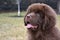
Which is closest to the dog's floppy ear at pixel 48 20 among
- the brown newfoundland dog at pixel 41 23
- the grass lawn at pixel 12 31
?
the brown newfoundland dog at pixel 41 23

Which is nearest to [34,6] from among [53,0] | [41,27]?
[41,27]

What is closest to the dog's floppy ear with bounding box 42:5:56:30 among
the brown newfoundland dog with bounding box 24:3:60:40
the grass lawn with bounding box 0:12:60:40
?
the brown newfoundland dog with bounding box 24:3:60:40

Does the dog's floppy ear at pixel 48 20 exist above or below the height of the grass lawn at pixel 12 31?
above

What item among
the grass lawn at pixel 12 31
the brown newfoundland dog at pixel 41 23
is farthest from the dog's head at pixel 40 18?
the grass lawn at pixel 12 31

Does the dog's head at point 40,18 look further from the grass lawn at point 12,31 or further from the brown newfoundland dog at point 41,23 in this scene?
the grass lawn at point 12,31

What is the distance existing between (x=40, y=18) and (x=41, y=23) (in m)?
0.09

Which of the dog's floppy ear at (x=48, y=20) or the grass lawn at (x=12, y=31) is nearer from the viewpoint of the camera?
the dog's floppy ear at (x=48, y=20)

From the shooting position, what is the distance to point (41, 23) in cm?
375

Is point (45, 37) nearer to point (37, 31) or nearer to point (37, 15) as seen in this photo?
point (37, 31)

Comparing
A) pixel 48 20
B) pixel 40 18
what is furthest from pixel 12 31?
pixel 48 20

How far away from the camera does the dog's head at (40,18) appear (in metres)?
3.67

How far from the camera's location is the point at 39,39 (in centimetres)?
370

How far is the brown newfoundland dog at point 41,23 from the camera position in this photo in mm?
3656

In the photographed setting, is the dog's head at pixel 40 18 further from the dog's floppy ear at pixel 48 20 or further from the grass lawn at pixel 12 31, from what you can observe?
the grass lawn at pixel 12 31
